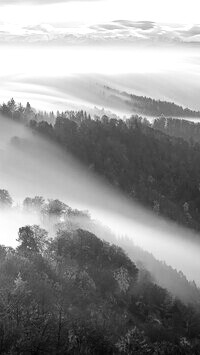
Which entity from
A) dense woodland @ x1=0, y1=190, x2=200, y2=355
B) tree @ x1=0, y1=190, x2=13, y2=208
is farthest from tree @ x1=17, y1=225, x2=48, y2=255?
tree @ x1=0, y1=190, x2=13, y2=208

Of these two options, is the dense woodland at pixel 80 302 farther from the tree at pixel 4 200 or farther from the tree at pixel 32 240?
the tree at pixel 4 200

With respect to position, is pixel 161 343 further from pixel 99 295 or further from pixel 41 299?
pixel 41 299

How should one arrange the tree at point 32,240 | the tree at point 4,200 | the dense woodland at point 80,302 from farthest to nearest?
the tree at point 4,200
the tree at point 32,240
the dense woodland at point 80,302

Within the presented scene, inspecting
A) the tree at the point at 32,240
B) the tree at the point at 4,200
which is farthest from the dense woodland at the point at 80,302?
the tree at the point at 4,200

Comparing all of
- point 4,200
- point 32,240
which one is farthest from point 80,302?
point 4,200

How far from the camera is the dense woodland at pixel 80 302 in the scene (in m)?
69.6

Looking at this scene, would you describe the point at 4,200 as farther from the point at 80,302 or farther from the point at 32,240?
the point at 80,302

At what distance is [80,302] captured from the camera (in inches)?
Answer: 3327

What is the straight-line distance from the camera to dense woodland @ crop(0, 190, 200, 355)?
69625mm

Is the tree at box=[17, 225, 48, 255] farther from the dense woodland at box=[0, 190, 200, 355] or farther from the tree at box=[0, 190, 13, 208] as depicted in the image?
the tree at box=[0, 190, 13, 208]

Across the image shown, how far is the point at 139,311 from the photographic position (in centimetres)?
9419

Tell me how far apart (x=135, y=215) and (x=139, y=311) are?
348 ft

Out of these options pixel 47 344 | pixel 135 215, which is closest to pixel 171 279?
pixel 47 344

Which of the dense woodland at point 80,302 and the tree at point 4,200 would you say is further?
the tree at point 4,200
